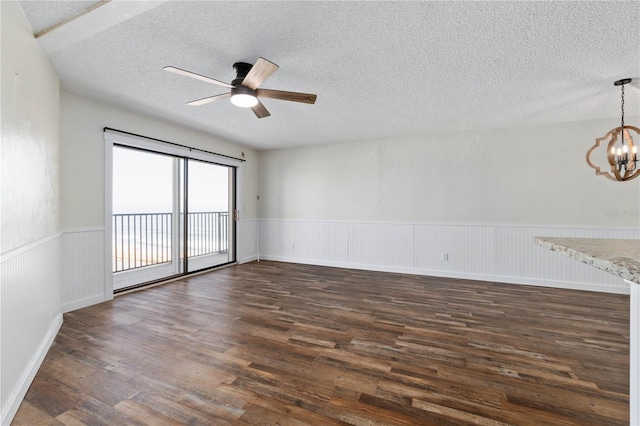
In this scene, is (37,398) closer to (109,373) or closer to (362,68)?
(109,373)

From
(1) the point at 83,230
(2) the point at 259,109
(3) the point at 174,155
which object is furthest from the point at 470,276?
(1) the point at 83,230

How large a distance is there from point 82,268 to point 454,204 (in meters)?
5.40

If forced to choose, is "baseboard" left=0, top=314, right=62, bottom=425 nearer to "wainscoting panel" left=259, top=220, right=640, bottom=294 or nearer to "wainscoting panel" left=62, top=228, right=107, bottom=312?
"wainscoting panel" left=62, top=228, right=107, bottom=312

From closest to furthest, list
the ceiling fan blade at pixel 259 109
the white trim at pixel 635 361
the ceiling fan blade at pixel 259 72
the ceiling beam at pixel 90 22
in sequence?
the white trim at pixel 635 361 → the ceiling beam at pixel 90 22 → the ceiling fan blade at pixel 259 72 → the ceiling fan blade at pixel 259 109

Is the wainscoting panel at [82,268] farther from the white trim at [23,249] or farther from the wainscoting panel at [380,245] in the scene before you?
the wainscoting panel at [380,245]

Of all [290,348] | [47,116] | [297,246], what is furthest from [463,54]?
[297,246]

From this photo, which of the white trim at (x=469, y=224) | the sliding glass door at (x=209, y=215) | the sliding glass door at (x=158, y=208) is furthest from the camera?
the sliding glass door at (x=209, y=215)

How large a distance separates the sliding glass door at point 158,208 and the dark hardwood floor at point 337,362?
1.45m

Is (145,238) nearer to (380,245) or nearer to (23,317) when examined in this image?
(23,317)

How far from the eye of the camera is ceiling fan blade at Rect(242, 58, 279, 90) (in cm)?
212

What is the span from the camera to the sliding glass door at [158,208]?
459cm

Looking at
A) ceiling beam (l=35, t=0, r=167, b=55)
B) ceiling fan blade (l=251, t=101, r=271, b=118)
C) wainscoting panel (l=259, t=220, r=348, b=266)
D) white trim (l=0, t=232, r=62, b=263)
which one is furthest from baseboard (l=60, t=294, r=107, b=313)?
wainscoting panel (l=259, t=220, r=348, b=266)

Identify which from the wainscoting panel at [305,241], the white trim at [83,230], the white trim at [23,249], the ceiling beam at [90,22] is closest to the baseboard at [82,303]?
the white trim at [83,230]

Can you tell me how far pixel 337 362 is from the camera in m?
2.14
